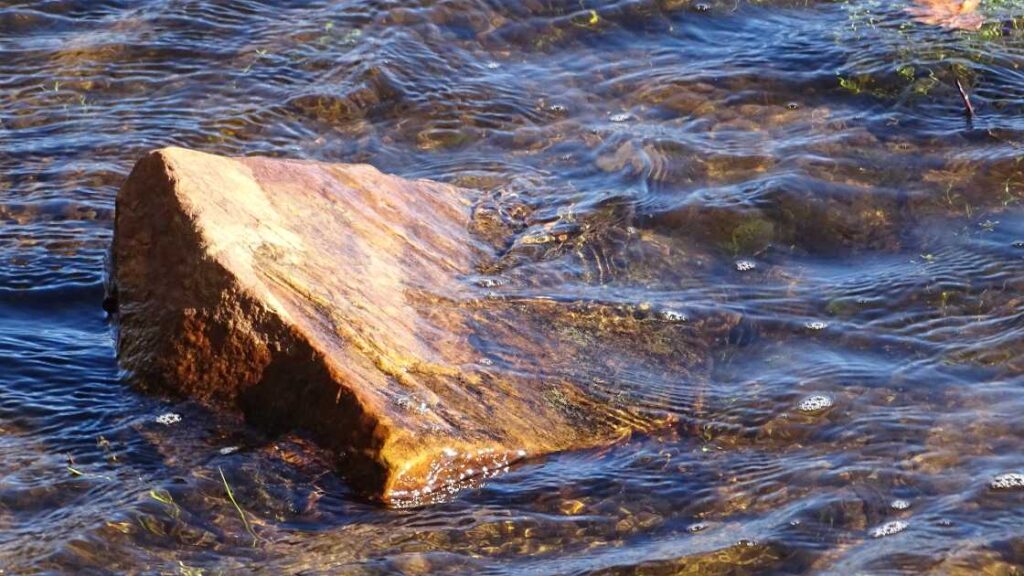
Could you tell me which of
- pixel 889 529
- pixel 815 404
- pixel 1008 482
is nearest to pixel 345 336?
pixel 815 404

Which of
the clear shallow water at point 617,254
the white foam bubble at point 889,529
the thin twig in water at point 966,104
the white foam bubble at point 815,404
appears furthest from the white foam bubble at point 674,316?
the thin twig in water at point 966,104

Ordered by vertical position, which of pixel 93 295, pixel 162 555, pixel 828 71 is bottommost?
pixel 162 555

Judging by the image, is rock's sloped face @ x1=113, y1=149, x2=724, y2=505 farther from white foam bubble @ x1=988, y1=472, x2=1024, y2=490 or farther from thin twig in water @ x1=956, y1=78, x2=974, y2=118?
thin twig in water @ x1=956, y1=78, x2=974, y2=118

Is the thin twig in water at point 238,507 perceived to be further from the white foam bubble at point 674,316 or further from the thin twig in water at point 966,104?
the thin twig in water at point 966,104

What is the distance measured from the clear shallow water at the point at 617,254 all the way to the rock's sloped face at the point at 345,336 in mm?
126

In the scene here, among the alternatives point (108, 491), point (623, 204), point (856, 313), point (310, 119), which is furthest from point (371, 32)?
point (108, 491)

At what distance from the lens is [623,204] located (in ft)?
21.1

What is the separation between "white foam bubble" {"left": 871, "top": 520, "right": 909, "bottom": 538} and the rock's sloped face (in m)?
0.94

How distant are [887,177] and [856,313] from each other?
1.39 metres

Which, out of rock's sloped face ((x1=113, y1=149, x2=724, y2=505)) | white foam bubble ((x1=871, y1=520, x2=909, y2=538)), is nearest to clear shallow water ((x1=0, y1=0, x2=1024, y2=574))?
white foam bubble ((x1=871, y1=520, x2=909, y2=538))

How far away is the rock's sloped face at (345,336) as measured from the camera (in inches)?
168

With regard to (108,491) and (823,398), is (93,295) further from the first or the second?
(823,398)

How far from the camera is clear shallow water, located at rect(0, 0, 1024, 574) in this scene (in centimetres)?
409

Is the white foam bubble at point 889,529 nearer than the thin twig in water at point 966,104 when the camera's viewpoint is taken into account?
Yes
